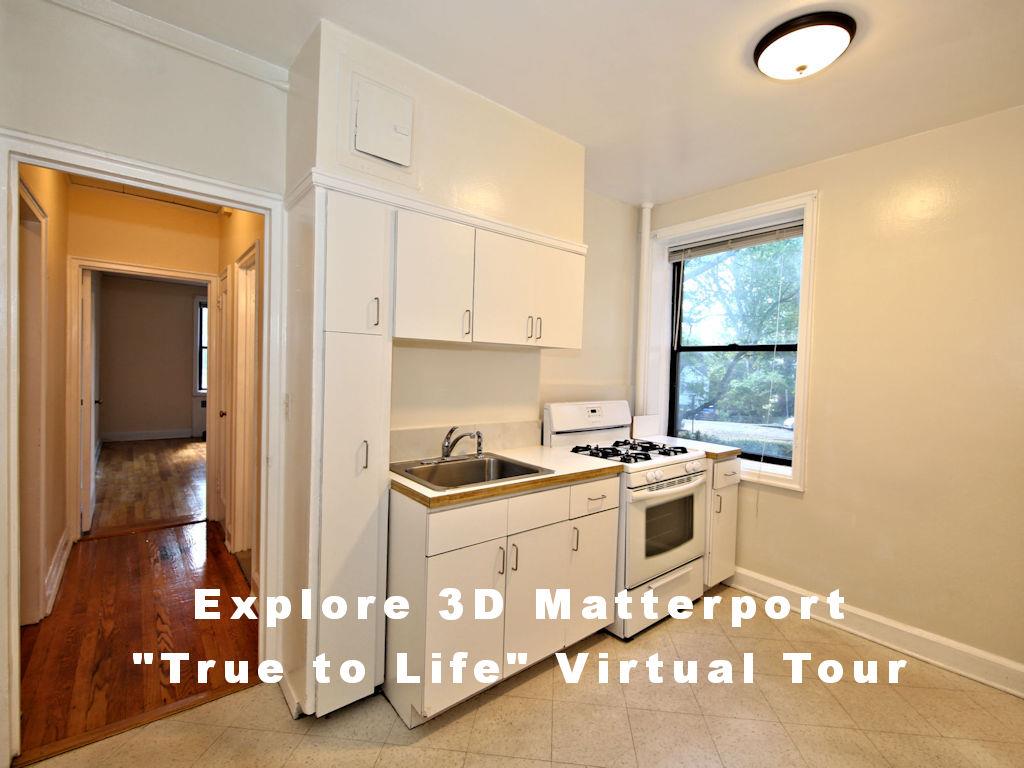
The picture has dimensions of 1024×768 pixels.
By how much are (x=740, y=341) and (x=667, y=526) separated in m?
1.43

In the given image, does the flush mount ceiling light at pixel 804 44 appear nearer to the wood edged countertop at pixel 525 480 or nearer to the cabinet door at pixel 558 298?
the cabinet door at pixel 558 298

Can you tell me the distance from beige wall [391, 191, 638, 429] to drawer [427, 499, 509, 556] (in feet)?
2.24

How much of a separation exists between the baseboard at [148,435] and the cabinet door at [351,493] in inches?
313

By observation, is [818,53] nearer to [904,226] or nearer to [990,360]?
[904,226]

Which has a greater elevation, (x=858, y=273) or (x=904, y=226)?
(x=904, y=226)

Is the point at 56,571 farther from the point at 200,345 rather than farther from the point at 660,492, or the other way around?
the point at 200,345

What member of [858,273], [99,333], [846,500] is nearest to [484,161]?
[858,273]

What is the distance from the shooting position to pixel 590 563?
230cm

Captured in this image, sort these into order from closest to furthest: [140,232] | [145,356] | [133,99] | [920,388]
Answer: [133,99]
[920,388]
[140,232]
[145,356]

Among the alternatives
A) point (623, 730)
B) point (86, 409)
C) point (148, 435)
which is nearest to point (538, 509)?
point (623, 730)

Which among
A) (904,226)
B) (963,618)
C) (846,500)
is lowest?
(963,618)

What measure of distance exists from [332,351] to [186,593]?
6.91 ft

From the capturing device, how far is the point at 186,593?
2.83 m

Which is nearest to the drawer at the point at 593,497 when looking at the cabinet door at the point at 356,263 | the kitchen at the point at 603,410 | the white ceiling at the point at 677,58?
the kitchen at the point at 603,410
